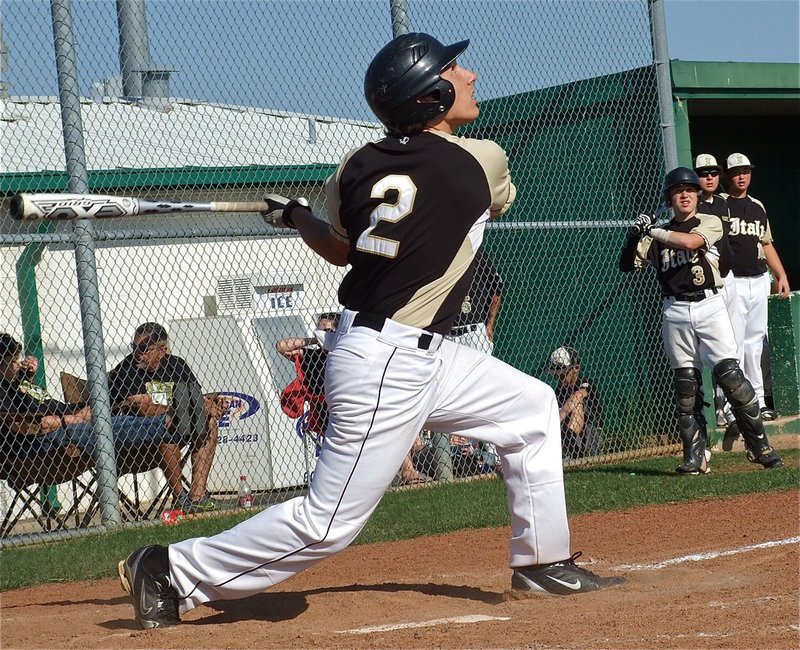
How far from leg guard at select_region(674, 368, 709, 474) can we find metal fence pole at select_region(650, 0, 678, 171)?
94.1 inches

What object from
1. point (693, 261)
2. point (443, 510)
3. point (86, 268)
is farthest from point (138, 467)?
point (693, 261)

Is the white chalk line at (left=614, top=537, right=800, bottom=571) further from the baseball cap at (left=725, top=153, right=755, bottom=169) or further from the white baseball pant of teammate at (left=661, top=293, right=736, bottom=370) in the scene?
the baseball cap at (left=725, top=153, right=755, bottom=169)

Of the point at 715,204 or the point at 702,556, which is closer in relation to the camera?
the point at 702,556

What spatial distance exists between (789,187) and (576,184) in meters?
7.26

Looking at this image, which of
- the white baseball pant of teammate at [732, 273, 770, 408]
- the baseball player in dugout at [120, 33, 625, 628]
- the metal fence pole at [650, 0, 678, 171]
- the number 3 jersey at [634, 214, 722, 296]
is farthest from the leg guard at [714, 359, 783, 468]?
the baseball player in dugout at [120, 33, 625, 628]

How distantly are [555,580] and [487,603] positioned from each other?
265 mm

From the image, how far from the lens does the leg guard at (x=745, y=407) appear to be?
7.77 metres

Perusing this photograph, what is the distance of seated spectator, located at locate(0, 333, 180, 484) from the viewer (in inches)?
281

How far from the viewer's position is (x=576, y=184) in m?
10.6

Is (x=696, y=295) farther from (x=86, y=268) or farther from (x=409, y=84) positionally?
(x=409, y=84)

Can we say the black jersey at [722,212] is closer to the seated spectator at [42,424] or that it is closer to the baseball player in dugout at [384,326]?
the seated spectator at [42,424]

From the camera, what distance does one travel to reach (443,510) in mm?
6750

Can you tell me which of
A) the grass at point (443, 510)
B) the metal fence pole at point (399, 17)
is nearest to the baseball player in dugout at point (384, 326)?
the grass at point (443, 510)

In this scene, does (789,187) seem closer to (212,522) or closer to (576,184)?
(576,184)
